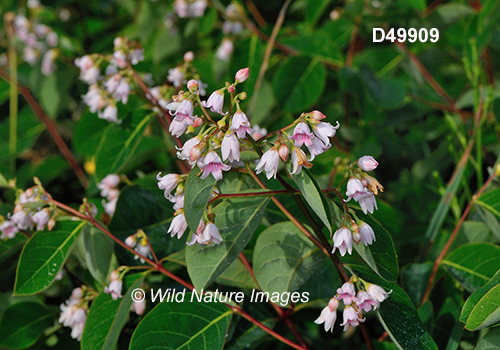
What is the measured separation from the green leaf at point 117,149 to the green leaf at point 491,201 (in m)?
0.97

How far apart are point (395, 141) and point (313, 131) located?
1.25 metres

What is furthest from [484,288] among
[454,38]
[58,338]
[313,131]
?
[454,38]

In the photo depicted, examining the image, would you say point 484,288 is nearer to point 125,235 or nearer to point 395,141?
point 125,235

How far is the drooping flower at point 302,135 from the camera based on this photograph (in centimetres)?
80

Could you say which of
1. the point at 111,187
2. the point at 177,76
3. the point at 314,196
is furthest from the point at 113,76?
the point at 314,196

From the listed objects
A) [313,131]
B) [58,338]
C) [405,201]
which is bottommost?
[405,201]

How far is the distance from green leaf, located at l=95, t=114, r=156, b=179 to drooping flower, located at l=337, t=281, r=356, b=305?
0.80 meters

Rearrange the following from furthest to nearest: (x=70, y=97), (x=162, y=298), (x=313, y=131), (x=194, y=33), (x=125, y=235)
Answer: (x=70, y=97) → (x=194, y=33) → (x=125, y=235) → (x=162, y=298) → (x=313, y=131)

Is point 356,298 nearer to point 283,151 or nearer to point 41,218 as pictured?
point 283,151

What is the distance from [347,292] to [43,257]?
2.39 ft

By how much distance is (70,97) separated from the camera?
249 centimetres

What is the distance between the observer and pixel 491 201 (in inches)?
45.9

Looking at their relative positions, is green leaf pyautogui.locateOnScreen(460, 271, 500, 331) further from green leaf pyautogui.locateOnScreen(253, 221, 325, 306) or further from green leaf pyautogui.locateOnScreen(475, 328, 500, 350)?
green leaf pyautogui.locateOnScreen(253, 221, 325, 306)

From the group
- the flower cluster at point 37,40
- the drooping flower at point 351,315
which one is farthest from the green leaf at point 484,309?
the flower cluster at point 37,40
